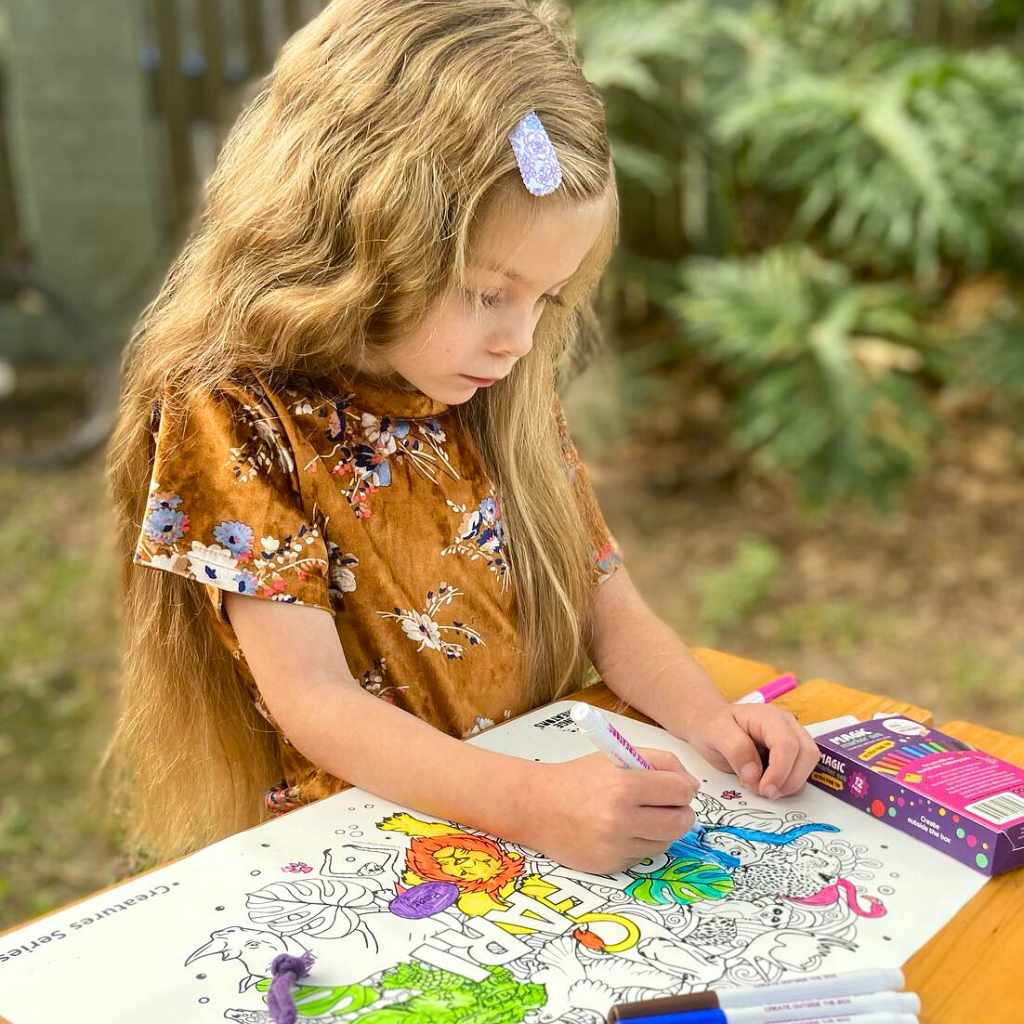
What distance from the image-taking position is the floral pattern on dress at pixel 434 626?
102 cm

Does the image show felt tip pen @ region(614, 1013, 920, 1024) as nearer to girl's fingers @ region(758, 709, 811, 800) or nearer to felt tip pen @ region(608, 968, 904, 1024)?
felt tip pen @ region(608, 968, 904, 1024)

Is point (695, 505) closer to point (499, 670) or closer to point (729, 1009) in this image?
point (499, 670)

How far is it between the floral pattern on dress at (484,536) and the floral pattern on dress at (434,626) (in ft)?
0.12

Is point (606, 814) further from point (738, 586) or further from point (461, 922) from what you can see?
point (738, 586)

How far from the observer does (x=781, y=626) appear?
2689 millimetres

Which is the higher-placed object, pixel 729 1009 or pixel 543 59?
pixel 543 59

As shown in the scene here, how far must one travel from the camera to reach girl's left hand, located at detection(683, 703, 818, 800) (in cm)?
87

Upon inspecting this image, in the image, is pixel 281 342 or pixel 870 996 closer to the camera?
pixel 870 996

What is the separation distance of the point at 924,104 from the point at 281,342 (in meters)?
2.23

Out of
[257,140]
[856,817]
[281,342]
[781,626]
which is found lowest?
[781,626]

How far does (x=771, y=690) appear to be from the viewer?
3.45 ft

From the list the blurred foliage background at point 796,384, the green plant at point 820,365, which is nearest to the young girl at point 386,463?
the blurred foliage background at point 796,384

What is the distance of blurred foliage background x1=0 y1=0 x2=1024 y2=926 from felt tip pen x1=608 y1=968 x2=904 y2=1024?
5.80 ft

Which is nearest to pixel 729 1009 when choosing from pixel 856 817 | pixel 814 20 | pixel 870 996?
pixel 870 996
